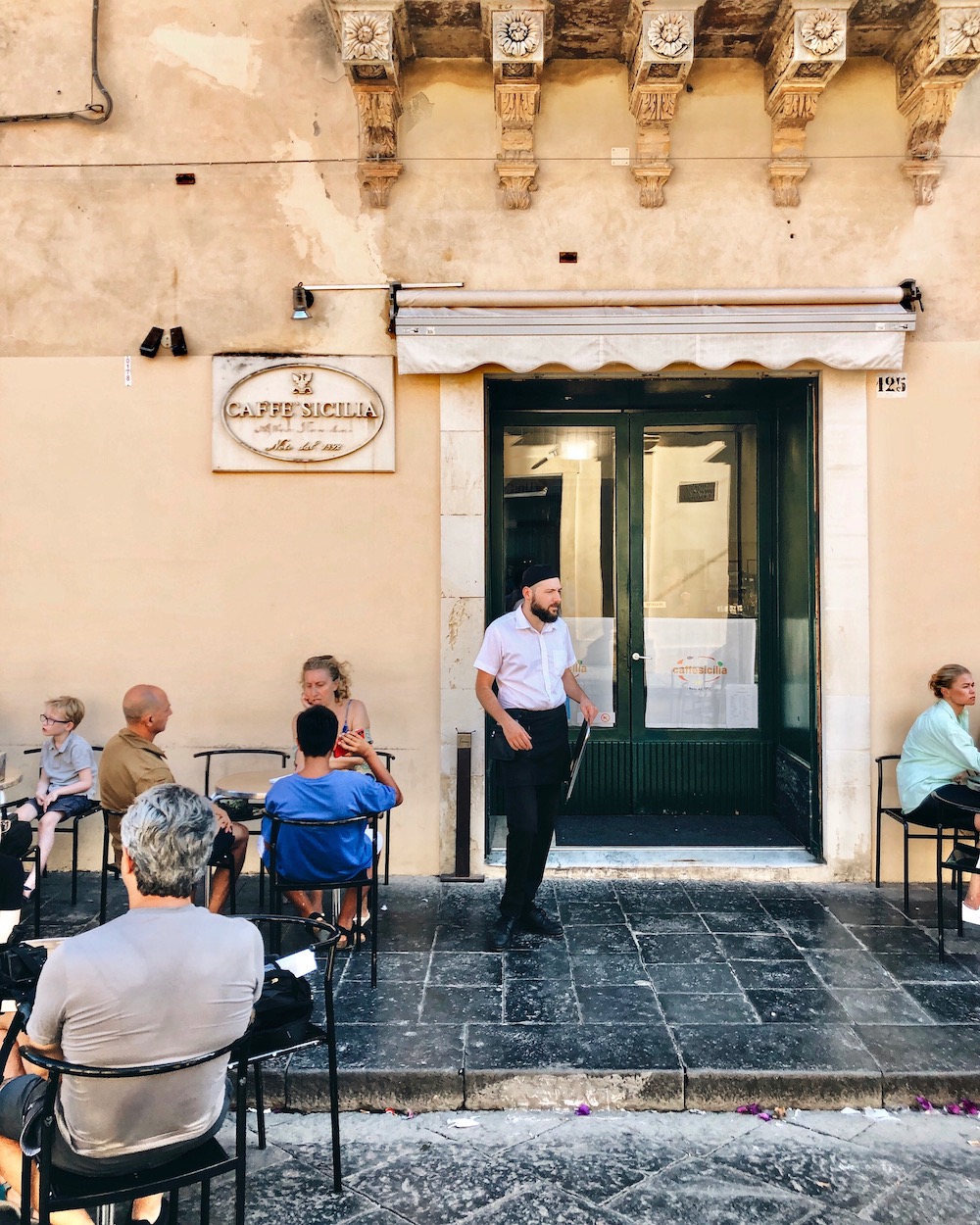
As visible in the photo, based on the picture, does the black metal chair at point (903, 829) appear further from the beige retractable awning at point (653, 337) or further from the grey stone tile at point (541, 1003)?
the beige retractable awning at point (653, 337)

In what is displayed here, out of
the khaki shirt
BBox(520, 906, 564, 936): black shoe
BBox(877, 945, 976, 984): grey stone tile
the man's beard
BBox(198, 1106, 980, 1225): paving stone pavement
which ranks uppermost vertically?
the man's beard

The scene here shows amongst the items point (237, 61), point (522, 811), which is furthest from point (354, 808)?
point (237, 61)

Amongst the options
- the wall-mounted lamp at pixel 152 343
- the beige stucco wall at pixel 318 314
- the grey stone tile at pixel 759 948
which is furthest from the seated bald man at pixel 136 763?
the grey stone tile at pixel 759 948

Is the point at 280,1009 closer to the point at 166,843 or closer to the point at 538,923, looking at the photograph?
the point at 166,843

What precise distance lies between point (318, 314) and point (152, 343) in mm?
1072

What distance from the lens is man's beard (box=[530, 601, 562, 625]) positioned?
494cm

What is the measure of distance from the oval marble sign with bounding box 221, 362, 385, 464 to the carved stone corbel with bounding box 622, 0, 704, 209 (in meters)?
2.26

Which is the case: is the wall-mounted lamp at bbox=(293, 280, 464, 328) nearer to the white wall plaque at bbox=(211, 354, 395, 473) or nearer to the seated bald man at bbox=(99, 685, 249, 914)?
the white wall plaque at bbox=(211, 354, 395, 473)

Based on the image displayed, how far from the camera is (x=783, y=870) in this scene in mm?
5922

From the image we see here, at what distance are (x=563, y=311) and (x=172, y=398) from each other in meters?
2.58

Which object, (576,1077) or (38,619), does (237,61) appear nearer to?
(38,619)

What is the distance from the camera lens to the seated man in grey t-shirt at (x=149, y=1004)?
86.4 inches

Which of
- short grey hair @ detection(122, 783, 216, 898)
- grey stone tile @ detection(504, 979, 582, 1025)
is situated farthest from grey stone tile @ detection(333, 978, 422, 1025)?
short grey hair @ detection(122, 783, 216, 898)

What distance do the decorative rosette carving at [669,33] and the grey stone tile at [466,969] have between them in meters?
5.20
